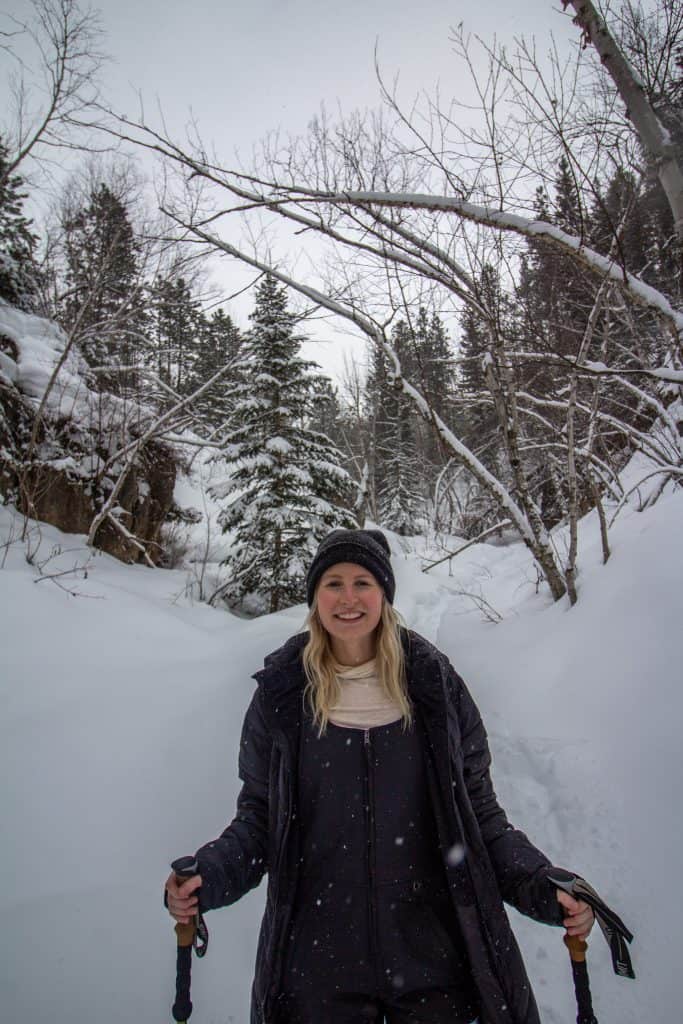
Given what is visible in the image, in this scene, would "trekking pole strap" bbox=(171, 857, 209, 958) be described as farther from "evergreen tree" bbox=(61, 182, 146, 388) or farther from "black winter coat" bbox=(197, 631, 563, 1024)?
"evergreen tree" bbox=(61, 182, 146, 388)

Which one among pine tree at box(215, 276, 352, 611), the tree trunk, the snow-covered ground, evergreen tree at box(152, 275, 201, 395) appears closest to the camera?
the snow-covered ground

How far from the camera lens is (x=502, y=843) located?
Answer: 1478 millimetres

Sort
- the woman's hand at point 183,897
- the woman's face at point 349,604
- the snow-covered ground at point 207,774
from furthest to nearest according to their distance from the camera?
the snow-covered ground at point 207,774
the woman's face at point 349,604
the woman's hand at point 183,897

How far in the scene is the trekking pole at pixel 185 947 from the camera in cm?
128

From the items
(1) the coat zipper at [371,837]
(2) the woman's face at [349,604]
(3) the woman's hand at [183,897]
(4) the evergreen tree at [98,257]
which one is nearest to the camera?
(3) the woman's hand at [183,897]

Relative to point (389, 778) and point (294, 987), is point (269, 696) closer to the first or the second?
point (389, 778)

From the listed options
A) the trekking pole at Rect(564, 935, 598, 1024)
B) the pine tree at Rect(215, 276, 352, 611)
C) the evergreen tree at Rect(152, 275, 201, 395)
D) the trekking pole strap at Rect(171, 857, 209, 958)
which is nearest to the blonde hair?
the trekking pole strap at Rect(171, 857, 209, 958)

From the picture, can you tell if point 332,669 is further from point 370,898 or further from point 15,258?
point 15,258

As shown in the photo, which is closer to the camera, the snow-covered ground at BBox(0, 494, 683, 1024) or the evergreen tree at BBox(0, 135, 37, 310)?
the snow-covered ground at BBox(0, 494, 683, 1024)

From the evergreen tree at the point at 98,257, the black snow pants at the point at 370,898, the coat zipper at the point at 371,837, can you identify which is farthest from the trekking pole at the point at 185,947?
the evergreen tree at the point at 98,257

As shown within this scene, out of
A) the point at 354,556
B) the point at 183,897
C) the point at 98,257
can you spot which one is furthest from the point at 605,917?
the point at 98,257

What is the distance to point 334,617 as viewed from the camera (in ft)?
5.80

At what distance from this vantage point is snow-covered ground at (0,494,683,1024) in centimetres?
199

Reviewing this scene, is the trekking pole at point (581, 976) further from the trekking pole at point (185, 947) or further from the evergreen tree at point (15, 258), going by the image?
the evergreen tree at point (15, 258)
